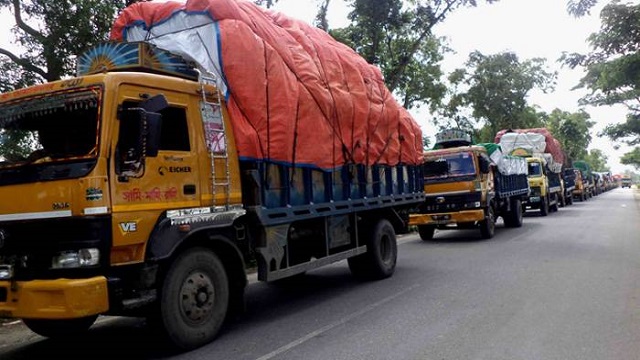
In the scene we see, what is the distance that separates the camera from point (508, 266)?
9461mm

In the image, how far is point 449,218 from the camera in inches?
525

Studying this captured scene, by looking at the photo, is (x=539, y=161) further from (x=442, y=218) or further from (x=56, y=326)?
(x=56, y=326)

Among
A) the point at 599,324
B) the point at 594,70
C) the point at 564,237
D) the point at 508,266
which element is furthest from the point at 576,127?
the point at 599,324

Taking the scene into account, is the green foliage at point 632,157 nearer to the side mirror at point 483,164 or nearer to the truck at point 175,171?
the side mirror at point 483,164

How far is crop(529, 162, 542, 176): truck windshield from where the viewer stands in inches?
891

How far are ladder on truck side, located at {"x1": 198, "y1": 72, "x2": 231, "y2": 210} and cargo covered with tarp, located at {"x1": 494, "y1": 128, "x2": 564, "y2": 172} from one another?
69.2 feet

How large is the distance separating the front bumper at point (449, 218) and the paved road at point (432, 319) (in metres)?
3.16

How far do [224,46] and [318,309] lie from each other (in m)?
3.36

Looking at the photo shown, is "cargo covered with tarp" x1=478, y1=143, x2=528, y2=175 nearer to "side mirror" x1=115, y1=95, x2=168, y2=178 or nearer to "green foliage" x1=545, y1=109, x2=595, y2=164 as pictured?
"side mirror" x1=115, y1=95, x2=168, y2=178

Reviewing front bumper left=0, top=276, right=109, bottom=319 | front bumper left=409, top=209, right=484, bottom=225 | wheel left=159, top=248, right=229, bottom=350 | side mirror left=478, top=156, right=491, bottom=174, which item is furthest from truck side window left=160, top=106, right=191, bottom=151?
side mirror left=478, top=156, right=491, bottom=174

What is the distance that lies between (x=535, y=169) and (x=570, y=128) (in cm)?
3433

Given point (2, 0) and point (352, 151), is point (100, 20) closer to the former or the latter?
point (2, 0)

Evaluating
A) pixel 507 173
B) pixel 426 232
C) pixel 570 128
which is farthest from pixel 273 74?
pixel 570 128

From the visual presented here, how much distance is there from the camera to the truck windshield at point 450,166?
43.8ft
